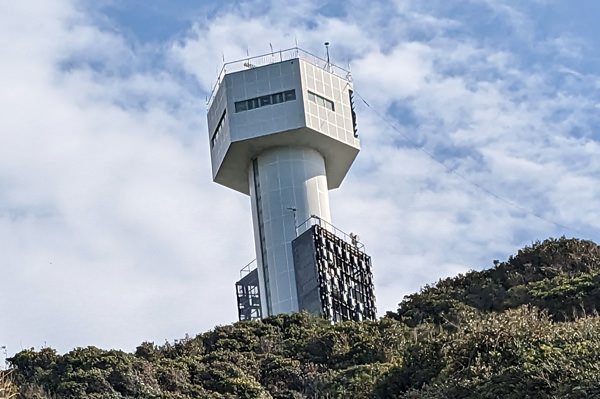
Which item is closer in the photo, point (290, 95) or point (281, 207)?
point (281, 207)

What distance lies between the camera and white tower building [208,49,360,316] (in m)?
56.4

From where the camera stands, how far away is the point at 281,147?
2302 inches

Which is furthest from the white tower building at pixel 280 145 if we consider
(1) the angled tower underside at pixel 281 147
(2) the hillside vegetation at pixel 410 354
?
(2) the hillside vegetation at pixel 410 354

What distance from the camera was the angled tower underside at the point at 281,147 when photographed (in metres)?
56.3

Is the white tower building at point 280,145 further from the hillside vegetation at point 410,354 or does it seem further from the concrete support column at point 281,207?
the hillside vegetation at point 410,354

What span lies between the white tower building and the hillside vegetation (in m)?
20.7

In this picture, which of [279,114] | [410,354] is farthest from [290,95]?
[410,354]

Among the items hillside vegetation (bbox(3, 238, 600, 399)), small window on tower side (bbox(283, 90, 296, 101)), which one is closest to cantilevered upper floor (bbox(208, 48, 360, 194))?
small window on tower side (bbox(283, 90, 296, 101))

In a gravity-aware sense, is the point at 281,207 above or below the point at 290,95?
below

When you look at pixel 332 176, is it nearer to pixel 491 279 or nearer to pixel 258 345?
pixel 491 279

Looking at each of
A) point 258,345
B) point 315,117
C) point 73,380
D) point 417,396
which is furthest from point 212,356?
point 315,117

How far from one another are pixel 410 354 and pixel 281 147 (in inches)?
1443

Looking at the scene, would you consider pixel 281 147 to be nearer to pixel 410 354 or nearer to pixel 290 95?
pixel 290 95

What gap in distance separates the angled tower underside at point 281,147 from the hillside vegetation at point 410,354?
20.7 m
